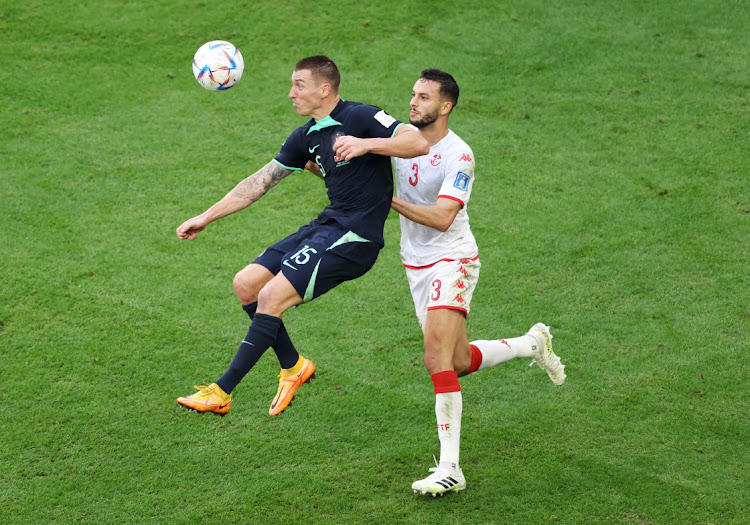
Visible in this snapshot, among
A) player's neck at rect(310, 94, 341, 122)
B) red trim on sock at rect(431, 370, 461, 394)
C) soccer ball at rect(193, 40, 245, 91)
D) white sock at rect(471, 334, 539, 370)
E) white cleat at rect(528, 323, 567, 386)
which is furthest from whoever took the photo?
white cleat at rect(528, 323, 567, 386)

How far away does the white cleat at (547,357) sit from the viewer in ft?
23.6

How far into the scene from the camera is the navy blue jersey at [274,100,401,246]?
612cm

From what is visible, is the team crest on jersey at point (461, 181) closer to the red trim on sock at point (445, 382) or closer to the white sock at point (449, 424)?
the red trim on sock at point (445, 382)

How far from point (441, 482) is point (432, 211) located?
1.92 meters

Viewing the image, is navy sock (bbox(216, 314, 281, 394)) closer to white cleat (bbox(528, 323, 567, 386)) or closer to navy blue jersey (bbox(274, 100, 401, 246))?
navy blue jersey (bbox(274, 100, 401, 246))

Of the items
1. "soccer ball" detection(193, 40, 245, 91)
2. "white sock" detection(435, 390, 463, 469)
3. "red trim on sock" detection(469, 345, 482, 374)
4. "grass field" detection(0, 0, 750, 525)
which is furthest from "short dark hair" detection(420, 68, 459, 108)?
"grass field" detection(0, 0, 750, 525)

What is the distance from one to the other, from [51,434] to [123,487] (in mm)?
863

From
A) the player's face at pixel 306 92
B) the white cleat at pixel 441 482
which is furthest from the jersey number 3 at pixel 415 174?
the white cleat at pixel 441 482

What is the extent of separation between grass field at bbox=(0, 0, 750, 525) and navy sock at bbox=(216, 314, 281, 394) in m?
0.99

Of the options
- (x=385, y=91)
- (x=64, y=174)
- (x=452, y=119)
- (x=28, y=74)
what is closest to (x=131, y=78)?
(x=28, y=74)

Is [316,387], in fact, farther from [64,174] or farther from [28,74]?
[28,74]

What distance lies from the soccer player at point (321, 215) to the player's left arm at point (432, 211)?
22 centimetres

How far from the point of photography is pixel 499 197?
32.5 ft

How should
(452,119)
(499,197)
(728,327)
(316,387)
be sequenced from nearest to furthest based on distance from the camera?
(316,387) < (728,327) < (499,197) < (452,119)
